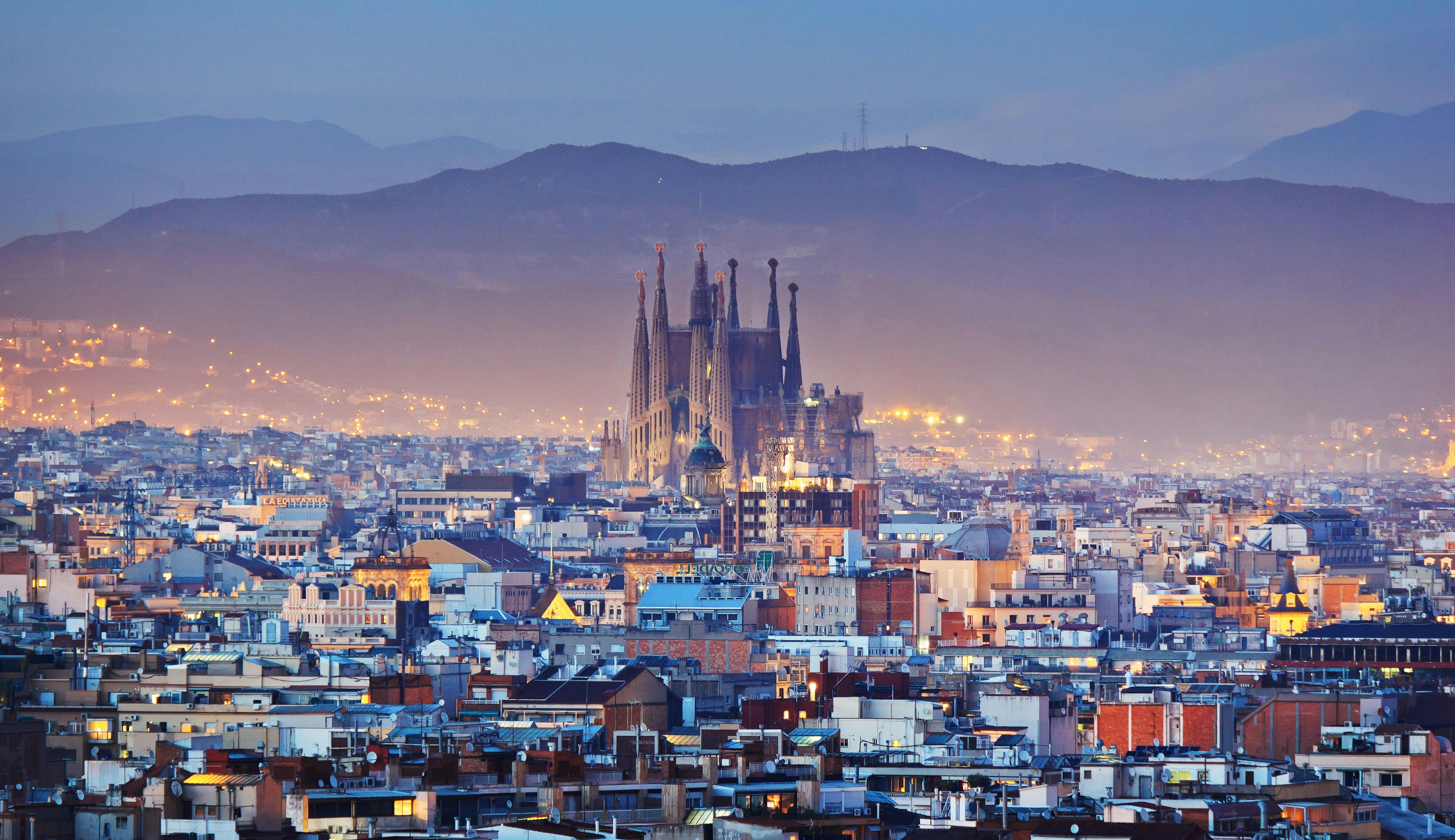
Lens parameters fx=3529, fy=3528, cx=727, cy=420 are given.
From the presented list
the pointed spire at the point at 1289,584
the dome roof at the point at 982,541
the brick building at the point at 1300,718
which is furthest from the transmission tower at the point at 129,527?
the brick building at the point at 1300,718

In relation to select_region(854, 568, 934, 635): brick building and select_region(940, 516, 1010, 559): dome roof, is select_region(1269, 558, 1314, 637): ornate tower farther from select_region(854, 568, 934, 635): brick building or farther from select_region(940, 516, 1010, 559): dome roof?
select_region(854, 568, 934, 635): brick building

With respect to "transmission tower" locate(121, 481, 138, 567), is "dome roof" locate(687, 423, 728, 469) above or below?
above

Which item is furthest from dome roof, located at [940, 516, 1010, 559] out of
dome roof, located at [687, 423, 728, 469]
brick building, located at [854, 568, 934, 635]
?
dome roof, located at [687, 423, 728, 469]

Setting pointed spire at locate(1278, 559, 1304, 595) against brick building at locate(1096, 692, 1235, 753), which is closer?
brick building at locate(1096, 692, 1235, 753)

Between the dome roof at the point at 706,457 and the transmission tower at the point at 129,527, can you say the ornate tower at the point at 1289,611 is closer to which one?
the transmission tower at the point at 129,527

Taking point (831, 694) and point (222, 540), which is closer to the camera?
point (831, 694)

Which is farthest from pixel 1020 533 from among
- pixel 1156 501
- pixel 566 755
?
pixel 566 755

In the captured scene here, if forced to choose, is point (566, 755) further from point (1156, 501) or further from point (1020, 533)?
point (1156, 501)
